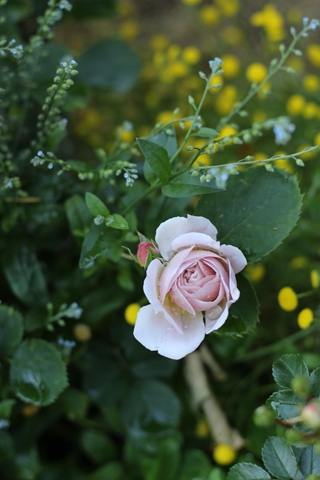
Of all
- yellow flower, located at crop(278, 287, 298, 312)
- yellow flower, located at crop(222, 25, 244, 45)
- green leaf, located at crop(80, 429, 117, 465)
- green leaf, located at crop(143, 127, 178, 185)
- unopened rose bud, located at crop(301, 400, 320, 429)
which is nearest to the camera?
unopened rose bud, located at crop(301, 400, 320, 429)

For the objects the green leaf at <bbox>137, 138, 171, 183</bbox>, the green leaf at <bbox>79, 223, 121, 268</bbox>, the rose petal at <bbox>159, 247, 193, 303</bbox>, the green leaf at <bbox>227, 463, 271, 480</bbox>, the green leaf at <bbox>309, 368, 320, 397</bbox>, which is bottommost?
the green leaf at <bbox>227, 463, 271, 480</bbox>

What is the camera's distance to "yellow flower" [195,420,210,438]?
96 cm

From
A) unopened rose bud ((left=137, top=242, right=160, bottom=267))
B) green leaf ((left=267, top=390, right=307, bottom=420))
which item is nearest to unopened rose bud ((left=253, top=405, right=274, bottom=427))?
green leaf ((left=267, top=390, right=307, bottom=420))

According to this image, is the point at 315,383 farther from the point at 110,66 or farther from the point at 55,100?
the point at 110,66

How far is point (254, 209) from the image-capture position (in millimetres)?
645

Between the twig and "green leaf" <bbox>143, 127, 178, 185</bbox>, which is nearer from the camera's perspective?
"green leaf" <bbox>143, 127, 178, 185</bbox>

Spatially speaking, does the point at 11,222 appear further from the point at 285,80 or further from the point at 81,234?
the point at 285,80

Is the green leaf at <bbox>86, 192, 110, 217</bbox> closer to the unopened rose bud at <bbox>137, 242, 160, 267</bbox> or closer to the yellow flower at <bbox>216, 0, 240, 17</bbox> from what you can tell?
the unopened rose bud at <bbox>137, 242, 160, 267</bbox>

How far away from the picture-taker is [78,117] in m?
1.37

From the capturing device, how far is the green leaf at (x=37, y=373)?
0.67 meters

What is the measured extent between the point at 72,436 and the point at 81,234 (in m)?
0.54

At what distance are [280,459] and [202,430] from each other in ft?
1.45

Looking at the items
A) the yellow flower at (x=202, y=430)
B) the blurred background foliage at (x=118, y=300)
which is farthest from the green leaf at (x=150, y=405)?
the yellow flower at (x=202, y=430)

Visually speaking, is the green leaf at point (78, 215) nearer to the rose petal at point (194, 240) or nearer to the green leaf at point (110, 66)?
the rose petal at point (194, 240)
